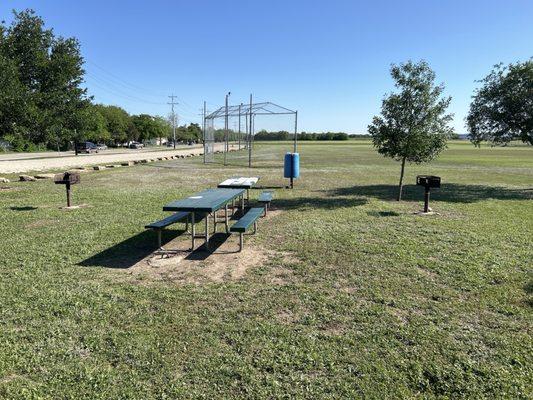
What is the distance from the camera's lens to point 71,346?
3.34 meters

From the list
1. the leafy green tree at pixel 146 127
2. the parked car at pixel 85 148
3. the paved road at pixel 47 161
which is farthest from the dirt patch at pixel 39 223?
the leafy green tree at pixel 146 127

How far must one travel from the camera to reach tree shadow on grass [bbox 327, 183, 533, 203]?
12.4 meters

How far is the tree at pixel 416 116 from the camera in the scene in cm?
1105

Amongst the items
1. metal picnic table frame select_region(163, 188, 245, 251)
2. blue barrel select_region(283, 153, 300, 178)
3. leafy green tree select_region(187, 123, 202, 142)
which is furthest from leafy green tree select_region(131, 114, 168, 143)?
metal picnic table frame select_region(163, 188, 245, 251)

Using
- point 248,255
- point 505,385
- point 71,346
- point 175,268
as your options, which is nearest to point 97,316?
point 71,346

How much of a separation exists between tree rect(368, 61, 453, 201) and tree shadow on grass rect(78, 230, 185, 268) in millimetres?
7133

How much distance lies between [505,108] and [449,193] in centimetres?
376

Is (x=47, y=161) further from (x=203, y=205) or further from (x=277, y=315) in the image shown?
(x=277, y=315)

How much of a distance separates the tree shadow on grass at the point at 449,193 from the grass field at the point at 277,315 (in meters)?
4.60

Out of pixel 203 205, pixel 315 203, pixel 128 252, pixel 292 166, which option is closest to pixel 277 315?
pixel 203 205

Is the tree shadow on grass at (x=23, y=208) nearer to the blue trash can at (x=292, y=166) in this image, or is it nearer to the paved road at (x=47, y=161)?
the blue trash can at (x=292, y=166)

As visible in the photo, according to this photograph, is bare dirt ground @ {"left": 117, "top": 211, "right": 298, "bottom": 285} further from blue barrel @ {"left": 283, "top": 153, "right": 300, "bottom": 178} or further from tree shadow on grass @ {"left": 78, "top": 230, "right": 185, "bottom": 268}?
blue barrel @ {"left": 283, "top": 153, "right": 300, "bottom": 178}

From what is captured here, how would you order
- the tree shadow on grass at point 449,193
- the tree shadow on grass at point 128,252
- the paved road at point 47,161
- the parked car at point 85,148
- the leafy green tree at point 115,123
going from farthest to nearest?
the leafy green tree at point 115,123, the parked car at point 85,148, the paved road at point 47,161, the tree shadow on grass at point 449,193, the tree shadow on grass at point 128,252

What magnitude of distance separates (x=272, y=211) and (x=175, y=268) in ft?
15.3
